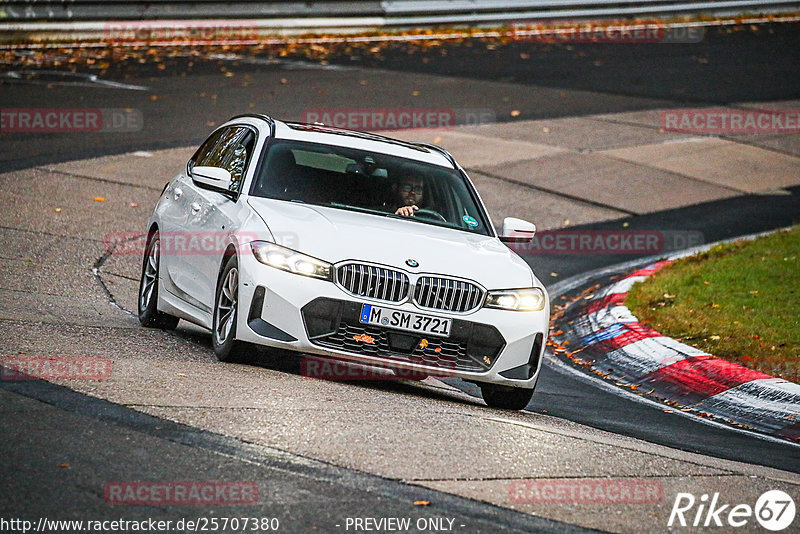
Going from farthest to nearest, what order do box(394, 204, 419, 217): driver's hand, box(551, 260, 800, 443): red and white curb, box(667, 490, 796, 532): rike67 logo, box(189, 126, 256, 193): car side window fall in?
box(189, 126, 256, 193): car side window < box(551, 260, 800, 443): red and white curb < box(394, 204, 419, 217): driver's hand < box(667, 490, 796, 532): rike67 logo

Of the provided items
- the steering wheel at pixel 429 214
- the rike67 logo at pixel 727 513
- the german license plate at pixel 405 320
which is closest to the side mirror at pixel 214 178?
the steering wheel at pixel 429 214

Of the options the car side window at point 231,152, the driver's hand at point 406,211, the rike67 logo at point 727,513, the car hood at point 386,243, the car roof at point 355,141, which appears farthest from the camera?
the car roof at point 355,141

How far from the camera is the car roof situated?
31.2 feet

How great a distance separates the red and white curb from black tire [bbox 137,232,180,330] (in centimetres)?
340

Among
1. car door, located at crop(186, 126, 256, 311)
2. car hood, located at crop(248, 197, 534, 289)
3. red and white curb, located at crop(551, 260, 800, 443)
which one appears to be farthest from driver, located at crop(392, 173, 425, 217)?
red and white curb, located at crop(551, 260, 800, 443)

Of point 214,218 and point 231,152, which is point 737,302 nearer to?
point 231,152

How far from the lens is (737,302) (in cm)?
1209

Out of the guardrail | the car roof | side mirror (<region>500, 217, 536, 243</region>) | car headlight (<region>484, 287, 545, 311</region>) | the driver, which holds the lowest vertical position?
the guardrail

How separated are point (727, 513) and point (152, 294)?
16.8 feet

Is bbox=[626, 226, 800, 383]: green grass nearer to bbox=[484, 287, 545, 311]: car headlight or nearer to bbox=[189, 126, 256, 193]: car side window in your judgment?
bbox=[484, 287, 545, 311]: car headlight

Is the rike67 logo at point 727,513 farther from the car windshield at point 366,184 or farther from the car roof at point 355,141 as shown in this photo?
the car roof at point 355,141

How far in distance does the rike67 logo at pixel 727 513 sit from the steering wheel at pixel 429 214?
3406 mm

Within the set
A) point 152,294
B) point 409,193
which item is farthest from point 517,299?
point 152,294

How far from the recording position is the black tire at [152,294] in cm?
985
